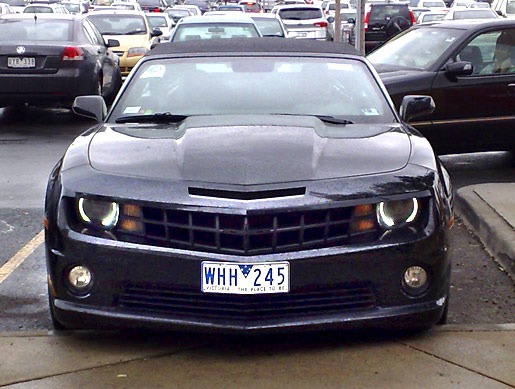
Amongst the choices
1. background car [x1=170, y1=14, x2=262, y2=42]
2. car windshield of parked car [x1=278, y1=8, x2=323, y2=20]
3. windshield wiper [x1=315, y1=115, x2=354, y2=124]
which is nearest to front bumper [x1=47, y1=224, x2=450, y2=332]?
windshield wiper [x1=315, y1=115, x2=354, y2=124]

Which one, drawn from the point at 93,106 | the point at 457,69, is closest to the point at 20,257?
the point at 93,106

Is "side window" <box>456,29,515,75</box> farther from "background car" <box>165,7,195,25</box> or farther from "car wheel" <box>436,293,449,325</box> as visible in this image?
"background car" <box>165,7,195,25</box>

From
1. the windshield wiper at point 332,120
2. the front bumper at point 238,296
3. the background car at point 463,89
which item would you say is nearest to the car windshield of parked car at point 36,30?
the background car at point 463,89

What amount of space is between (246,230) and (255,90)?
1.84 meters

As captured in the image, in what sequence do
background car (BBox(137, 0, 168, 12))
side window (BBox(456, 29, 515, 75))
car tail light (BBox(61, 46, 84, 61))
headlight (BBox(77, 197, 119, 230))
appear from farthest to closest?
background car (BBox(137, 0, 168, 12)) < car tail light (BBox(61, 46, 84, 61)) < side window (BBox(456, 29, 515, 75)) < headlight (BBox(77, 197, 119, 230))

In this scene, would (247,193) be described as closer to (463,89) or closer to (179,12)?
(463,89)

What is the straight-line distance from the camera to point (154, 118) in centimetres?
623

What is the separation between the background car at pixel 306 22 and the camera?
32.5 meters

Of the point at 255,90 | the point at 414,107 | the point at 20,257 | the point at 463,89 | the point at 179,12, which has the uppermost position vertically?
the point at 255,90

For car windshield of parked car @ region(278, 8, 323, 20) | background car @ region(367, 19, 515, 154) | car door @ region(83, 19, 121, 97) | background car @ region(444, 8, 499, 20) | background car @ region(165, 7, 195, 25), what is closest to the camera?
background car @ region(367, 19, 515, 154)

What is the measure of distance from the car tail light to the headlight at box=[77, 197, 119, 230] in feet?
33.4

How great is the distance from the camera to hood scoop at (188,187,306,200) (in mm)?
4891

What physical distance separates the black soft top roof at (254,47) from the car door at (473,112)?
3.34 m

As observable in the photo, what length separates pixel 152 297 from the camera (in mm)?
4965
